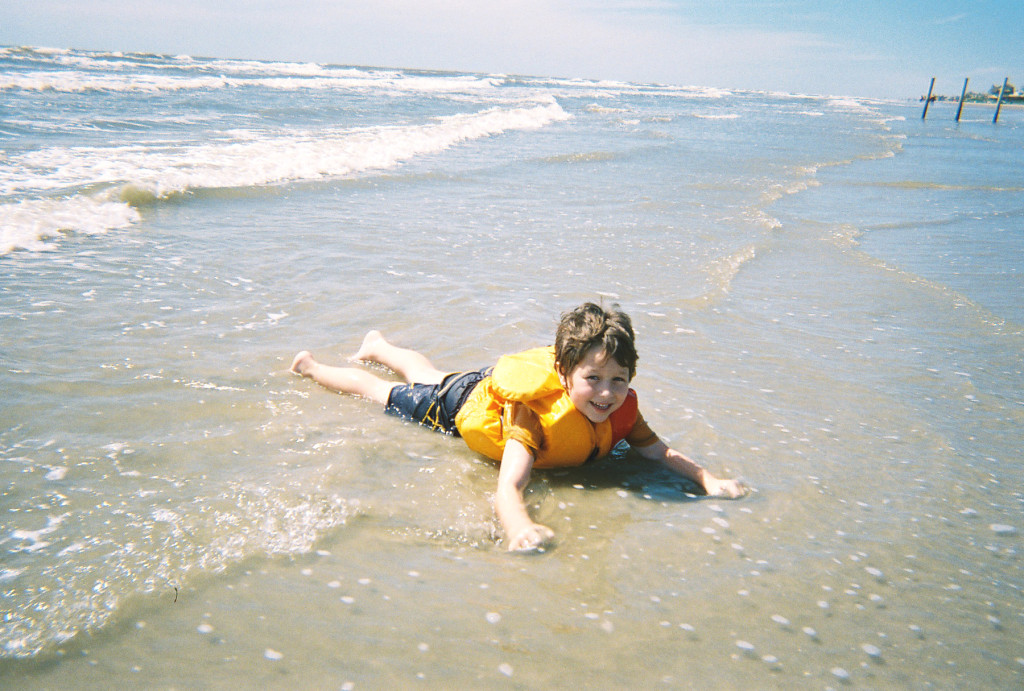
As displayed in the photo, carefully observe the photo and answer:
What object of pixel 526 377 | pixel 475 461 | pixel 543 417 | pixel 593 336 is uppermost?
pixel 593 336

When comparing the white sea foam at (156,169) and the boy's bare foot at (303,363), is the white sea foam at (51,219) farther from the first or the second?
the boy's bare foot at (303,363)

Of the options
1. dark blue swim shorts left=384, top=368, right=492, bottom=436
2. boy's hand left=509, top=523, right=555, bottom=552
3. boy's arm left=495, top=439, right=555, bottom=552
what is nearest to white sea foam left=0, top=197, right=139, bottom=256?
dark blue swim shorts left=384, top=368, right=492, bottom=436

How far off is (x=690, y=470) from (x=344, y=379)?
2.10 metres

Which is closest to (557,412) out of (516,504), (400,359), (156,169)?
(516,504)

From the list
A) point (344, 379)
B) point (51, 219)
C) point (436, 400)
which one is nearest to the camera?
point (436, 400)

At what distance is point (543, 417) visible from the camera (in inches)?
132

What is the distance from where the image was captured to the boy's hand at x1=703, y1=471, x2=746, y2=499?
3.26m

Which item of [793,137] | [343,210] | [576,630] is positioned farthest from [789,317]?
[793,137]

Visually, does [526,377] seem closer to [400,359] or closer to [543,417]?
[543,417]

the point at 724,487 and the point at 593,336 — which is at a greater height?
the point at 593,336

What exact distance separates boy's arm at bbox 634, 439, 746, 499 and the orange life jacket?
0.55 feet

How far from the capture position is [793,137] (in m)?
24.3

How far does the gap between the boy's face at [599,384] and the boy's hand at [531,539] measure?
2.14 feet

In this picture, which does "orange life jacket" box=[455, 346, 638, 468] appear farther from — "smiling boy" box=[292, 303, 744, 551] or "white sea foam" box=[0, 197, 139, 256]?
"white sea foam" box=[0, 197, 139, 256]
